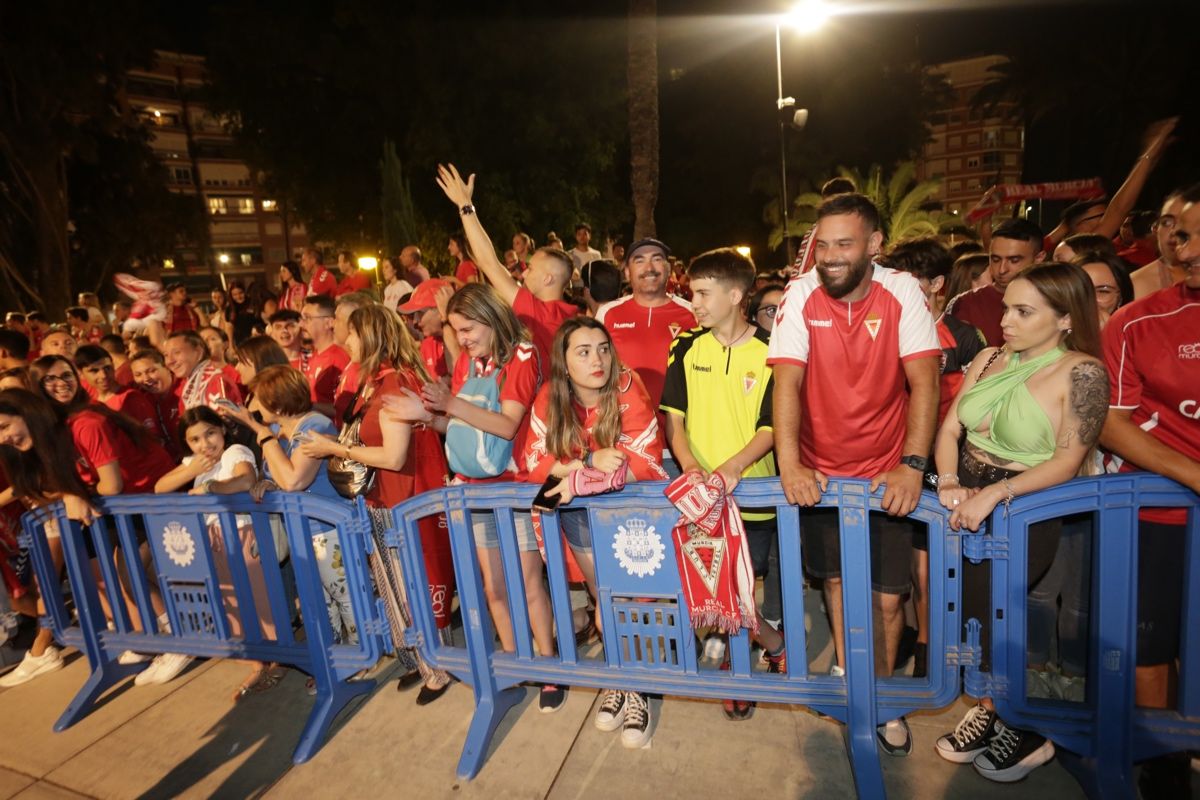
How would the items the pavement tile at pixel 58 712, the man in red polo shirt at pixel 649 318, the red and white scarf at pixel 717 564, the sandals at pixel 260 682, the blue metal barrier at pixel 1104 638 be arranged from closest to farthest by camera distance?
the blue metal barrier at pixel 1104 638 → the red and white scarf at pixel 717 564 → the pavement tile at pixel 58 712 → the sandals at pixel 260 682 → the man in red polo shirt at pixel 649 318

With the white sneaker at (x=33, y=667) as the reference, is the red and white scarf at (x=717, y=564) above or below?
above

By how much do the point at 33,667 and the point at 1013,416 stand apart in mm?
6403

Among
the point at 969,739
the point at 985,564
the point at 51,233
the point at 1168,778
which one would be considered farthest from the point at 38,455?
the point at 51,233

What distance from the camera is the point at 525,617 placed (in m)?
3.26

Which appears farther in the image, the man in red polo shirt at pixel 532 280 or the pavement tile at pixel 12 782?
the man in red polo shirt at pixel 532 280

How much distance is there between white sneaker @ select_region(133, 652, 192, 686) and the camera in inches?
171

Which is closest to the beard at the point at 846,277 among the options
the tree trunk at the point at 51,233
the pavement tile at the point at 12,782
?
the pavement tile at the point at 12,782

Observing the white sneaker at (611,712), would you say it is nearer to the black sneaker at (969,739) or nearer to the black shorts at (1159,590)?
the black sneaker at (969,739)

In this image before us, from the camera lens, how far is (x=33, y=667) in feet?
15.1

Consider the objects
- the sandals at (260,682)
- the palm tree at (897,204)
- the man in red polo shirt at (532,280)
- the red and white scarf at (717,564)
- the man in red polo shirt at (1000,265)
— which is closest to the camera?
the red and white scarf at (717,564)

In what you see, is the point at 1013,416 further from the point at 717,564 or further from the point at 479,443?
the point at 479,443

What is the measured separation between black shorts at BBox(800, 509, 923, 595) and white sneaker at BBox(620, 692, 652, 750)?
115cm

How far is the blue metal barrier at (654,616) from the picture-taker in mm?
2693

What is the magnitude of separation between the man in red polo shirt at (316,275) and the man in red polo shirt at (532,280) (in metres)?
5.67
